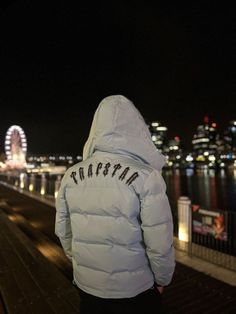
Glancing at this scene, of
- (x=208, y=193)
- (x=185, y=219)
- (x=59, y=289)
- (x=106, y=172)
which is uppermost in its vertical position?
(x=106, y=172)

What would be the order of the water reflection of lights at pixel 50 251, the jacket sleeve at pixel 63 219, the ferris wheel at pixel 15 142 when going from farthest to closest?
the ferris wheel at pixel 15 142 < the water reflection of lights at pixel 50 251 < the jacket sleeve at pixel 63 219

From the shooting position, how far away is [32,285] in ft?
11.1

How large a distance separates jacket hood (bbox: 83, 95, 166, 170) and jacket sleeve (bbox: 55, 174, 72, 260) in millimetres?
367

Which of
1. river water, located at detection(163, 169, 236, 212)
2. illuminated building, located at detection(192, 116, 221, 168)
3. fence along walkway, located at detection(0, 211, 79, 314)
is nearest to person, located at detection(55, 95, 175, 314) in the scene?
fence along walkway, located at detection(0, 211, 79, 314)

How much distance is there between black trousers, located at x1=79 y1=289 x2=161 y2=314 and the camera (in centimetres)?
154

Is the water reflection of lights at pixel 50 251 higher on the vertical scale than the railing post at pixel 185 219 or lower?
lower

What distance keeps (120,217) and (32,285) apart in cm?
244

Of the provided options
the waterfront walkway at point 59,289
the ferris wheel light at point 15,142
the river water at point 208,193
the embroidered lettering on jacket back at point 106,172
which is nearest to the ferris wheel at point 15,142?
the ferris wheel light at point 15,142

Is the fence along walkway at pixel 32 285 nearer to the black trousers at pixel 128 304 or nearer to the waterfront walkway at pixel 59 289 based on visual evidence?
the waterfront walkway at pixel 59 289

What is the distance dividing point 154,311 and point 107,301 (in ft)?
0.86

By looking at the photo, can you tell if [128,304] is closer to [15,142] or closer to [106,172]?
[106,172]

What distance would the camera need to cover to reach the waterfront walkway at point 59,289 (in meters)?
3.00

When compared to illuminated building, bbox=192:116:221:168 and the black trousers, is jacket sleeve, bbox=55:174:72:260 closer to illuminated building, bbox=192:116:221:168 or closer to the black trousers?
the black trousers

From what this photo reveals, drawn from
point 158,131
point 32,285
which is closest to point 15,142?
point 32,285
